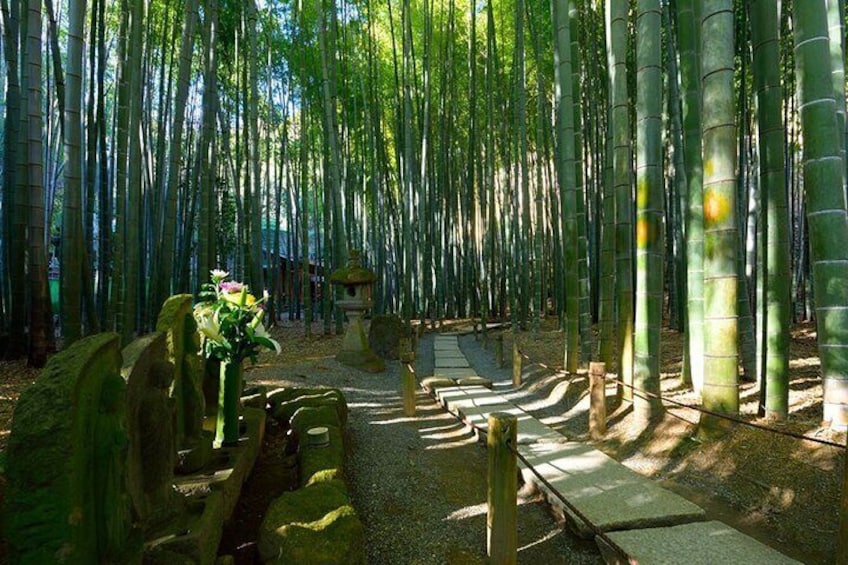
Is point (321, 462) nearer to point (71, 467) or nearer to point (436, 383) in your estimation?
point (71, 467)

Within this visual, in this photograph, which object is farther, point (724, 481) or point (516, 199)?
point (516, 199)

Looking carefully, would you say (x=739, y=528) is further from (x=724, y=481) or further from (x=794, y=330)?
(x=794, y=330)

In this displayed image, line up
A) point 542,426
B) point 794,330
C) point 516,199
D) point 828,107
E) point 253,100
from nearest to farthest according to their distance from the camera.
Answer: point 828,107
point 542,426
point 253,100
point 794,330
point 516,199

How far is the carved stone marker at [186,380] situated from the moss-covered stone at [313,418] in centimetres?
70

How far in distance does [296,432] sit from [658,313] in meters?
2.46

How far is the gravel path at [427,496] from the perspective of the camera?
200 centimetres

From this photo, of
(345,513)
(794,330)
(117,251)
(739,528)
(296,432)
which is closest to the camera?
(345,513)

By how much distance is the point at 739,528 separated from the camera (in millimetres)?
1979

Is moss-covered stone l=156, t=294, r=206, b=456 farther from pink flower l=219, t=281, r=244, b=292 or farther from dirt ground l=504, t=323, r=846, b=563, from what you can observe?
dirt ground l=504, t=323, r=846, b=563

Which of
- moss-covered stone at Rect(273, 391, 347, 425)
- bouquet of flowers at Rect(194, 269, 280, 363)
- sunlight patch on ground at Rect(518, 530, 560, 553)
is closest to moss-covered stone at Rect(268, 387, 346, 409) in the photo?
moss-covered stone at Rect(273, 391, 347, 425)

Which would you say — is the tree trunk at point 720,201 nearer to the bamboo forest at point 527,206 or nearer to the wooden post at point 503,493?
the bamboo forest at point 527,206

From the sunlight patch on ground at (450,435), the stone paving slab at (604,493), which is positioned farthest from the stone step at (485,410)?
the stone paving slab at (604,493)

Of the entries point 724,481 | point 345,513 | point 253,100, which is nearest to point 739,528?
point 724,481

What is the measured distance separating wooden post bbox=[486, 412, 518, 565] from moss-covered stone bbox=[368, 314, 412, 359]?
531cm
